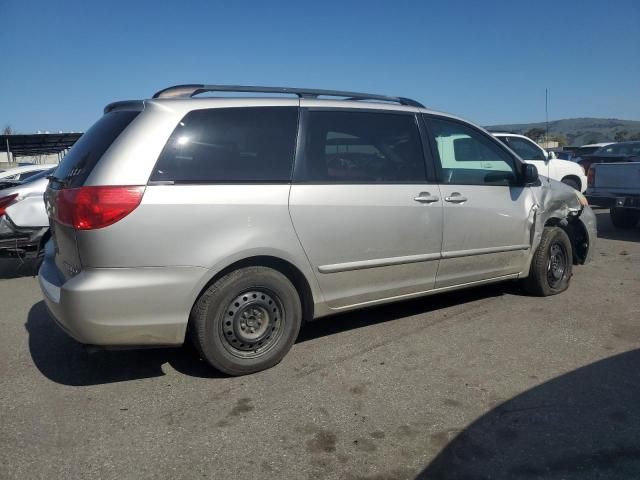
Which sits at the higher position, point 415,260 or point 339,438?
point 415,260

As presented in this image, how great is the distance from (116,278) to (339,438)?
155 cm

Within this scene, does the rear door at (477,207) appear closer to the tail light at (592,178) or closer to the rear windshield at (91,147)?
the rear windshield at (91,147)

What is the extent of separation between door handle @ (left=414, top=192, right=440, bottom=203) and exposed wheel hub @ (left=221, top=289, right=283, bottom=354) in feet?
4.62

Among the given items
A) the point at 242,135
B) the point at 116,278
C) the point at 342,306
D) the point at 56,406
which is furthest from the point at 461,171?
the point at 56,406

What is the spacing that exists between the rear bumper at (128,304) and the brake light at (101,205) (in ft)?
0.93

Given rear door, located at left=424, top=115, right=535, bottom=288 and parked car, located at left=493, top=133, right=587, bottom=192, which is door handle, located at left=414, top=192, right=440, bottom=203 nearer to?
rear door, located at left=424, top=115, right=535, bottom=288

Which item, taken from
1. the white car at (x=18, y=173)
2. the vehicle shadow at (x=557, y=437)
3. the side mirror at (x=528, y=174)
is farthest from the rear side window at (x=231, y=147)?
the white car at (x=18, y=173)

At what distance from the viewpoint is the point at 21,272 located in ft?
24.7

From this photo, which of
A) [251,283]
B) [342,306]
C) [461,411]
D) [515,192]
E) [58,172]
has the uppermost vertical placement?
[58,172]

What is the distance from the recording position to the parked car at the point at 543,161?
1150 cm

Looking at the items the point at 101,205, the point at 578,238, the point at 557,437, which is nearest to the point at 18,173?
the point at 101,205

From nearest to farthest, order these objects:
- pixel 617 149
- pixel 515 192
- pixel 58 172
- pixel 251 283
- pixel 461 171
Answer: pixel 251 283
pixel 58 172
pixel 461 171
pixel 515 192
pixel 617 149

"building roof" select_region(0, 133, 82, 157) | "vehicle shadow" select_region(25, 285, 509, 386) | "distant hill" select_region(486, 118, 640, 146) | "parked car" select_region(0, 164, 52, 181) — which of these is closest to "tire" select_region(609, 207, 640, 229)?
"vehicle shadow" select_region(25, 285, 509, 386)

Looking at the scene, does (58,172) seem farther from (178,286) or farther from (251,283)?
(251,283)
